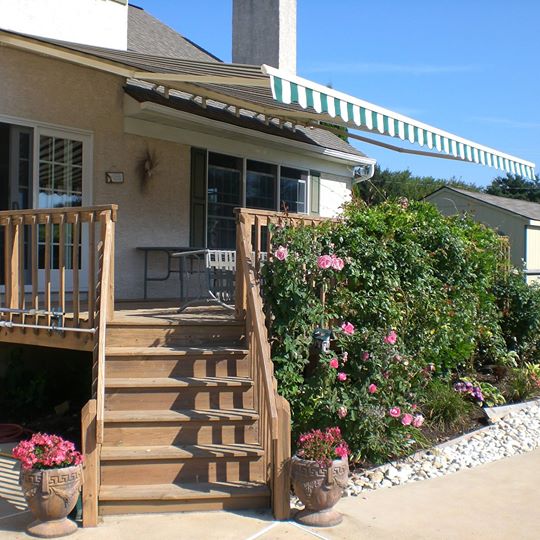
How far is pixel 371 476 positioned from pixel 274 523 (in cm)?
131

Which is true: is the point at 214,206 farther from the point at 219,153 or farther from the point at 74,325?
the point at 74,325

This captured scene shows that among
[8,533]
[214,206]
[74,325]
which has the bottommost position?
[8,533]

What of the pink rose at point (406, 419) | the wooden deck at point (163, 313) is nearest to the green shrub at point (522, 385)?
the pink rose at point (406, 419)

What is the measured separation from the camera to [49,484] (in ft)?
14.2

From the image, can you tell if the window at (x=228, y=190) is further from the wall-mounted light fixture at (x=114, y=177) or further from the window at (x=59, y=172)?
the window at (x=59, y=172)

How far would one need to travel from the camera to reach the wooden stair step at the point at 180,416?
533cm

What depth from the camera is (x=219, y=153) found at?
1071cm

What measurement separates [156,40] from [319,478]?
31.5ft

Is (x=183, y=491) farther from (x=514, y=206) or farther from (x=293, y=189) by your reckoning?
(x=514, y=206)

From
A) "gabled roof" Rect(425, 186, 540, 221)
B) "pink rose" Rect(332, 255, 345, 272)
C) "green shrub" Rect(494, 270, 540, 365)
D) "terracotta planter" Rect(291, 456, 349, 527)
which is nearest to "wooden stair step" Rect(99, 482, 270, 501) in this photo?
"terracotta planter" Rect(291, 456, 349, 527)

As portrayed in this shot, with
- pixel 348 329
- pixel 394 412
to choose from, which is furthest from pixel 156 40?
pixel 394 412

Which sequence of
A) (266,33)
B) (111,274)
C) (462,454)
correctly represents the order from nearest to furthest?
1. (111,274)
2. (462,454)
3. (266,33)

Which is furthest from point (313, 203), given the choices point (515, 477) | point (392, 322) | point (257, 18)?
point (515, 477)

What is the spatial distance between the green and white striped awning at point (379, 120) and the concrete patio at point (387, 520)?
324cm
